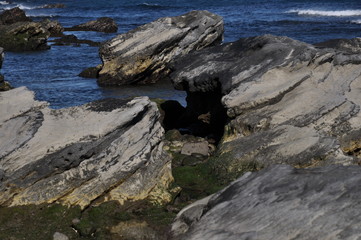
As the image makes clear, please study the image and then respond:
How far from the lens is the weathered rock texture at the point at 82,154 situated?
13.7 m

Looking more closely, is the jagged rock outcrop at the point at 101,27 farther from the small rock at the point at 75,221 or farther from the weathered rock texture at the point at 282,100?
the small rock at the point at 75,221

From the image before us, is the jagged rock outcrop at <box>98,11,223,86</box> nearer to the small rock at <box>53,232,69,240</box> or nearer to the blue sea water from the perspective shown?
the blue sea water

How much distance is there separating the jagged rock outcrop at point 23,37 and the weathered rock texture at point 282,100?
22.6 meters

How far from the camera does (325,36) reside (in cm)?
4547

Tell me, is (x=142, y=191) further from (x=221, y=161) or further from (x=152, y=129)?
(x=221, y=161)

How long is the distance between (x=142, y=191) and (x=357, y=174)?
5596 millimetres

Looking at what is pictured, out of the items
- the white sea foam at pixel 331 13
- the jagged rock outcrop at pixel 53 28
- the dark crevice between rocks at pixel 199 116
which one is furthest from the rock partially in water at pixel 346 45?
the white sea foam at pixel 331 13

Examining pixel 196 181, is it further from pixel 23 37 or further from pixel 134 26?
pixel 134 26

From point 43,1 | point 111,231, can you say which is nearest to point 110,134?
point 111,231

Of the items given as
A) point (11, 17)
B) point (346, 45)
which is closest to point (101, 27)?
point (11, 17)

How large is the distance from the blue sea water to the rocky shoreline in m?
8.23

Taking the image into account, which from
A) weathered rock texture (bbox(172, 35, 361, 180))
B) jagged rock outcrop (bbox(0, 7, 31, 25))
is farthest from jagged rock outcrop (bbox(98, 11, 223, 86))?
jagged rock outcrop (bbox(0, 7, 31, 25))

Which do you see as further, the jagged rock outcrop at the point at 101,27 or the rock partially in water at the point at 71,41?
the jagged rock outcrop at the point at 101,27

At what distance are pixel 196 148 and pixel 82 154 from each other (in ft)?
18.2
